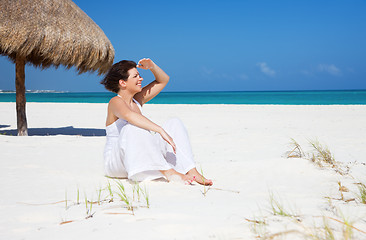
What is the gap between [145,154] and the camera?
2604 mm

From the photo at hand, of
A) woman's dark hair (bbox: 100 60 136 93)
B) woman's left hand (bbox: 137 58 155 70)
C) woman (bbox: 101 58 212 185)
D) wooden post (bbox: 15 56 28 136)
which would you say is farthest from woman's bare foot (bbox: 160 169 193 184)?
wooden post (bbox: 15 56 28 136)

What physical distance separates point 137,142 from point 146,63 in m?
1.03

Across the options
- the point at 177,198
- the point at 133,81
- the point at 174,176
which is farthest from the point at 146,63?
the point at 177,198

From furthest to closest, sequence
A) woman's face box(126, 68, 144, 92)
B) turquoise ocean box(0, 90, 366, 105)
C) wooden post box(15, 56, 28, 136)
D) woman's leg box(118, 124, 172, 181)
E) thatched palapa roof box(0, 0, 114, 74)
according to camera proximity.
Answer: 1. turquoise ocean box(0, 90, 366, 105)
2. wooden post box(15, 56, 28, 136)
3. thatched palapa roof box(0, 0, 114, 74)
4. woman's face box(126, 68, 144, 92)
5. woman's leg box(118, 124, 172, 181)

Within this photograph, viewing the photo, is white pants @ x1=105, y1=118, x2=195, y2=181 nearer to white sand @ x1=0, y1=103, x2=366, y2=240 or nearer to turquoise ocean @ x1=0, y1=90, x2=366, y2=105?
white sand @ x1=0, y1=103, x2=366, y2=240

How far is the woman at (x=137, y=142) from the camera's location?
8.57ft

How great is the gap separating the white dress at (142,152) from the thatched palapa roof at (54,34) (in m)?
3.41

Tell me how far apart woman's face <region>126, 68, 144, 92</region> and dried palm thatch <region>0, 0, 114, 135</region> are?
343 cm

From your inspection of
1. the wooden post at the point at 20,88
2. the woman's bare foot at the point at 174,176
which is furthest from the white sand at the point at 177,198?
the wooden post at the point at 20,88

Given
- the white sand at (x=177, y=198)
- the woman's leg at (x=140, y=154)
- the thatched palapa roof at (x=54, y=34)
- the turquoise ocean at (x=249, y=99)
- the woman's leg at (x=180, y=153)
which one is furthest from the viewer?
the turquoise ocean at (x=249, y=99)

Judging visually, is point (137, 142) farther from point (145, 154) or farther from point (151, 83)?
point (151, 83)

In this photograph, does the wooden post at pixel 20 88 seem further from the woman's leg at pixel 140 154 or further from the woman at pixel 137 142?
the woman's leg at pixel 140 154

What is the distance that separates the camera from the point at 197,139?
6055 mm

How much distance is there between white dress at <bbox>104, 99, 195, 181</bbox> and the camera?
2598mm
